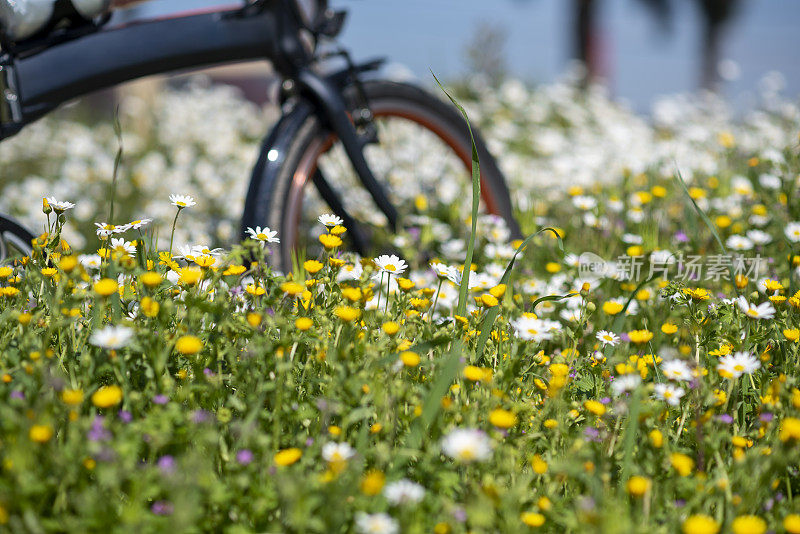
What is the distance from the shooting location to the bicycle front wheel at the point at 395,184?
91.7 inches

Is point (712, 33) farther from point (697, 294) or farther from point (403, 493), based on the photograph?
point (403, 493)

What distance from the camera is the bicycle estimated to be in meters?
2.24

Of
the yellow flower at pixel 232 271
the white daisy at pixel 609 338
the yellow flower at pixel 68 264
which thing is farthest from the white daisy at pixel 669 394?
the yellow flower at pixel 68 264

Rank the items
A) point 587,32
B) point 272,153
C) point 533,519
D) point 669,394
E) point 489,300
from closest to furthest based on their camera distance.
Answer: point 533,519, point 669,394, point 489,300, point 272,153, point 587,32

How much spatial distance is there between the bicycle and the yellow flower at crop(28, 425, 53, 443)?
3.99ft

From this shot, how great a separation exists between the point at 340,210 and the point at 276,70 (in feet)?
2.10

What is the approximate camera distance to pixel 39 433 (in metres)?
1.07

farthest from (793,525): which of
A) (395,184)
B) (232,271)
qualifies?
(395,184)

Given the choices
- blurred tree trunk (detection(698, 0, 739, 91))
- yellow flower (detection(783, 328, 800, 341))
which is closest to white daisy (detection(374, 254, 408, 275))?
yellow flower (detection(783, 328, 800, 341))

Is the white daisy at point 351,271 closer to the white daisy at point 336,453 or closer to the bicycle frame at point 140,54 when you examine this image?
the white daisy at point 336,453

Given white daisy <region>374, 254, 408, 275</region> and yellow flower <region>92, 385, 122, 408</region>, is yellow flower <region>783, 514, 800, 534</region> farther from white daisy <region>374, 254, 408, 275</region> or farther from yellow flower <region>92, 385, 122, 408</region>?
yellow flower <region>92, 385, 122, 408</region>

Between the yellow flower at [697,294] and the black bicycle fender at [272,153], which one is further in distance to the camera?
the black bicycle fender at [272,153]

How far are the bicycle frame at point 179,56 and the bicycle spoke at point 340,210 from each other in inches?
6.9

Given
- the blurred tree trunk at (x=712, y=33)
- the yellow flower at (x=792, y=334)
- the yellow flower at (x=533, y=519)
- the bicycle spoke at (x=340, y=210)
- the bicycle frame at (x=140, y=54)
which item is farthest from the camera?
the blurred tree trunk at (x=712, y=33)
